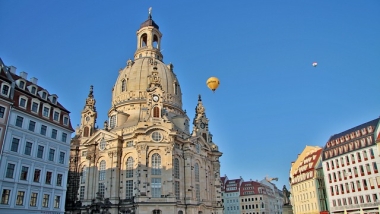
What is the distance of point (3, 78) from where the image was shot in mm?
34406

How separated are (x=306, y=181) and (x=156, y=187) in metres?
36.2

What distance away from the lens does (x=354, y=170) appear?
59719mm

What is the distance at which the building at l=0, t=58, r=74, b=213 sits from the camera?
1326 inches

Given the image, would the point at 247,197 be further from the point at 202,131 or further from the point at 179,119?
the point at 179,119

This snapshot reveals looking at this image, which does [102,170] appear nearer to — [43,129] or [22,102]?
[43,129]

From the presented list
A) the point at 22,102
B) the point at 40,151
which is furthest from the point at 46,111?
the point at 40,151

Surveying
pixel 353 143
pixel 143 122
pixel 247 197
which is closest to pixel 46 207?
pixel 143 122

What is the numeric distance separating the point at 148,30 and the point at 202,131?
30.1 metres

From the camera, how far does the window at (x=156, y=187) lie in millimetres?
57928

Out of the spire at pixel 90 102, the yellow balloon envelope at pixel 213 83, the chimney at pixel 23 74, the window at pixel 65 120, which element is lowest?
the window at pixel 65 120

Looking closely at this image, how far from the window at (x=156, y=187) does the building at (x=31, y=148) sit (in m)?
21.0

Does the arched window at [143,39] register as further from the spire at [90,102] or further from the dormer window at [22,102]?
the dormer window at [22,102]

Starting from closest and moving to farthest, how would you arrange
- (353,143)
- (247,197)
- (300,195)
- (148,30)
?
(353,143) → (300,195) → (148,30) → (247,197)

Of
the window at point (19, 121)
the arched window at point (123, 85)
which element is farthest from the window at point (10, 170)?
the arched window at point (123, 85)
